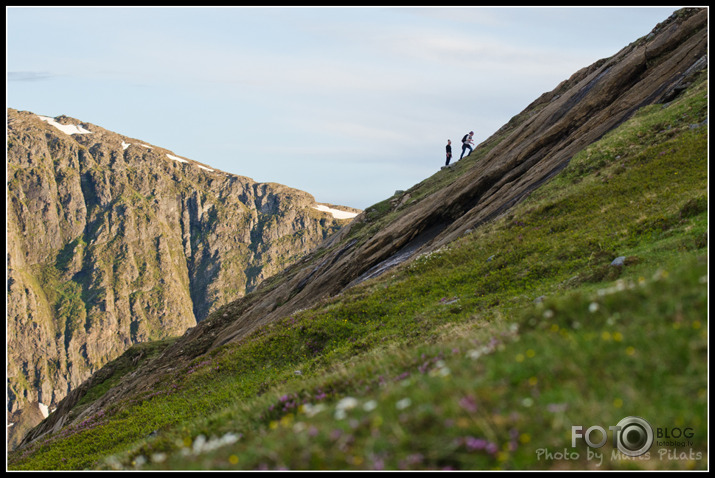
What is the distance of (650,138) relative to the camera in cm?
3328

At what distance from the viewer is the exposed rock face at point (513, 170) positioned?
40594mm

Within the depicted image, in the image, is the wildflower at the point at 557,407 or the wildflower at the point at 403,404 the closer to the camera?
the wildflower at the point at 557,407

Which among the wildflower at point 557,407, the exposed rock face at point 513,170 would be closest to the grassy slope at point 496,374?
the wildflower at point 557,407

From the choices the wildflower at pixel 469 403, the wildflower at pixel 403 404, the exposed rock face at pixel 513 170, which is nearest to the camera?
the wildflower at pixel 469 403

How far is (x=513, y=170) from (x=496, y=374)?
135 feet

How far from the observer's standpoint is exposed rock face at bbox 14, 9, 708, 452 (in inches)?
1598

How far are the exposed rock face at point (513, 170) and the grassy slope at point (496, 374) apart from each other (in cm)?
1288

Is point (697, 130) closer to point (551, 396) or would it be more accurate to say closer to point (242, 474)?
point (551, 396)

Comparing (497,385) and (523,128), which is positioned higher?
(523,128)

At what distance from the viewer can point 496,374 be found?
24.1 ft

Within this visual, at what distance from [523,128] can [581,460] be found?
51079 mm

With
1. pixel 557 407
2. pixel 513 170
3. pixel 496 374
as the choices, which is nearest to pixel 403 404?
pixel 496 374

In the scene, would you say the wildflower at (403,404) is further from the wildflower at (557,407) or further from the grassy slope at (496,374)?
the wildflower at (557,407)

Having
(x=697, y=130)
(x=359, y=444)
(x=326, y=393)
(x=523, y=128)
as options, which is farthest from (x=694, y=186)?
(x=523, y=128)
